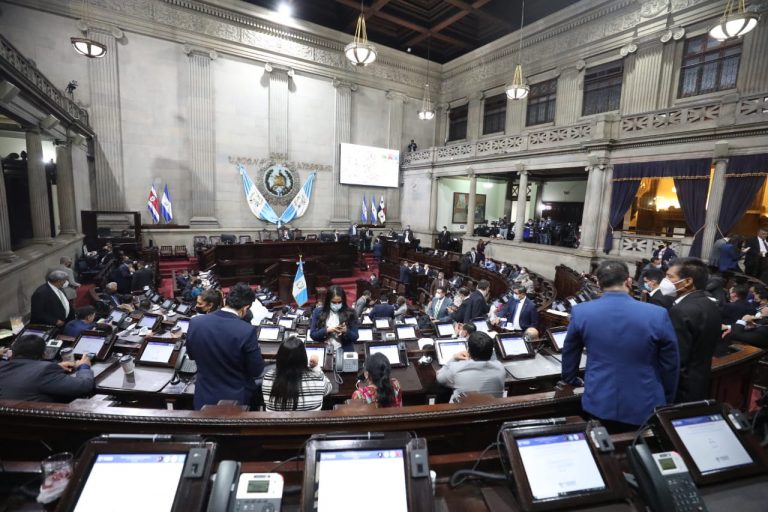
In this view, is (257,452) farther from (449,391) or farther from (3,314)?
(3,314)

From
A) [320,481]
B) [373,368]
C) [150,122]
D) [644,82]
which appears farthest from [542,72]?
[320,481]

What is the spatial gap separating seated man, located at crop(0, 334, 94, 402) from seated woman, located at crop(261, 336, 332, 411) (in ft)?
3.88

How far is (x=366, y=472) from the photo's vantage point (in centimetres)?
130

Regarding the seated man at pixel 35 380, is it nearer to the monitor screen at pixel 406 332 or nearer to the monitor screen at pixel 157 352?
the monitor screen at pixel 157 352

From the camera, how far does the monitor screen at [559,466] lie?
1388 mm

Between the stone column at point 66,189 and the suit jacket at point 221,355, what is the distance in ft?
35.3

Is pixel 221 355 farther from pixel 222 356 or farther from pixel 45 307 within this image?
pixel 45 307

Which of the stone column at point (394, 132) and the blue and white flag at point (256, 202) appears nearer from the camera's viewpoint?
the blue and white flag at point (256, 202)

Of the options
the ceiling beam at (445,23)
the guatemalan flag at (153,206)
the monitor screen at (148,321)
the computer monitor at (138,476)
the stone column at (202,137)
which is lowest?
the monitor screen at (148,321)

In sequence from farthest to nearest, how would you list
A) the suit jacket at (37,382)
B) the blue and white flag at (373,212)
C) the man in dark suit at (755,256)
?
the blue and white flag at (373,212) → the man in dark suit at (755,256) → the suit jacket at (37,382)

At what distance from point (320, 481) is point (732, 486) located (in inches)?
68.3

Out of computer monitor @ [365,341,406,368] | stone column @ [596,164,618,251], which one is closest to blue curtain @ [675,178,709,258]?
stone column @ [596,164,618,251]

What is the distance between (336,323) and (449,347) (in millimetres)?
1345

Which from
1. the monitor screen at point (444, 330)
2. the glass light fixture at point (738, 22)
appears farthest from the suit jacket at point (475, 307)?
the glass light fixture at point (738, 22)
